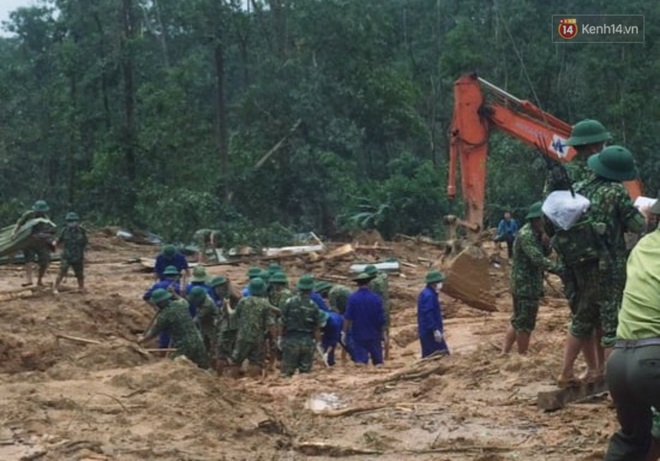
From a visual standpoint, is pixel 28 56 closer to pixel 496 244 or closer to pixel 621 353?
pixel 496 244

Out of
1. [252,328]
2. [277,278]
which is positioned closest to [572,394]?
[252,328]

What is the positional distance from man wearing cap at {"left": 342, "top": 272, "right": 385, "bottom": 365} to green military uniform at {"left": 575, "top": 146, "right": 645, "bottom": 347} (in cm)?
604

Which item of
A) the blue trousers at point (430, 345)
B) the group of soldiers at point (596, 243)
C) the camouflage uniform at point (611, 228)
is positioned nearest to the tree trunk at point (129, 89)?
the blue trousers at point (430, 345)

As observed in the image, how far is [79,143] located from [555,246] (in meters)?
35.4

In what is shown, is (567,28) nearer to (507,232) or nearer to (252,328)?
(507,232)

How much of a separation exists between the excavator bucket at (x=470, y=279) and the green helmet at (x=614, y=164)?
1167cm

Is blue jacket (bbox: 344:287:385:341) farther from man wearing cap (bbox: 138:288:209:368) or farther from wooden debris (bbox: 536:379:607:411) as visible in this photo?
wooden debris (bbox: 536:379:607:411)

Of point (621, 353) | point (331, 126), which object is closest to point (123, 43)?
point (331, 126)

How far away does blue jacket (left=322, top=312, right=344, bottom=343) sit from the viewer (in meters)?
14.2

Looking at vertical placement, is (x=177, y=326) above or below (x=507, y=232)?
above

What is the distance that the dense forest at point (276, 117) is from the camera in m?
35.2

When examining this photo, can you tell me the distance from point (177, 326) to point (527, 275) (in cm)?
435

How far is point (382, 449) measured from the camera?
8086 millimetres

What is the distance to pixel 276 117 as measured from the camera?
35688mm
